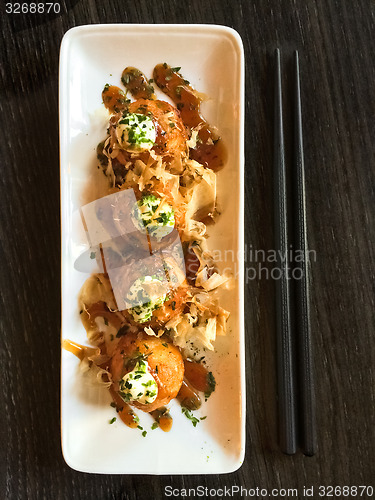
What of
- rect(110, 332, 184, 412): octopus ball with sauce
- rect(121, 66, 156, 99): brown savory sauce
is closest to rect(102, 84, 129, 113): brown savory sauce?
rect(121, 66, 156, 99): brown savory sauce

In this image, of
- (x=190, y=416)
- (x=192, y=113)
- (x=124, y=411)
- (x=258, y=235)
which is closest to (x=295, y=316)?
(x=258, y=235)

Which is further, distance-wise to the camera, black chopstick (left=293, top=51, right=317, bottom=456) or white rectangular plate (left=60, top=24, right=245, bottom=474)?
black chopstick (left=293, top=51, right=317, bottom=456)

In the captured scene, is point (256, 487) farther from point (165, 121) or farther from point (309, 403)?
point (165, 121)

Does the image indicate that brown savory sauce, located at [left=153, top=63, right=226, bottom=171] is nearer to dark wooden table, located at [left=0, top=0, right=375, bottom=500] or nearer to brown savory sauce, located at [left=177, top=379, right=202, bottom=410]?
dark wooden table, located at [left=0, top=0, right=375, bottom=500]

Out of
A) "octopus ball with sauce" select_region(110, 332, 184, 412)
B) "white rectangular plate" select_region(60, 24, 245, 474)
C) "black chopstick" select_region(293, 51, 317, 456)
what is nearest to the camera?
"octopus ball with sauce" select_region(110, 332, 184, 412)

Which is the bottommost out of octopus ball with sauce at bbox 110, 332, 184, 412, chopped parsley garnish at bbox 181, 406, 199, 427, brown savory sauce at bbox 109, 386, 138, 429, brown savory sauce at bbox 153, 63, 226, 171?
chopped parsley garnish at bbox 181, 406, 199, 427

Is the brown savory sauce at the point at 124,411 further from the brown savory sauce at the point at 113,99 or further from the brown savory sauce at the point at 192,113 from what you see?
the brown savory sauce at the point at 113,99

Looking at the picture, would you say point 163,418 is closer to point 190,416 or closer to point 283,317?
point 190,416
